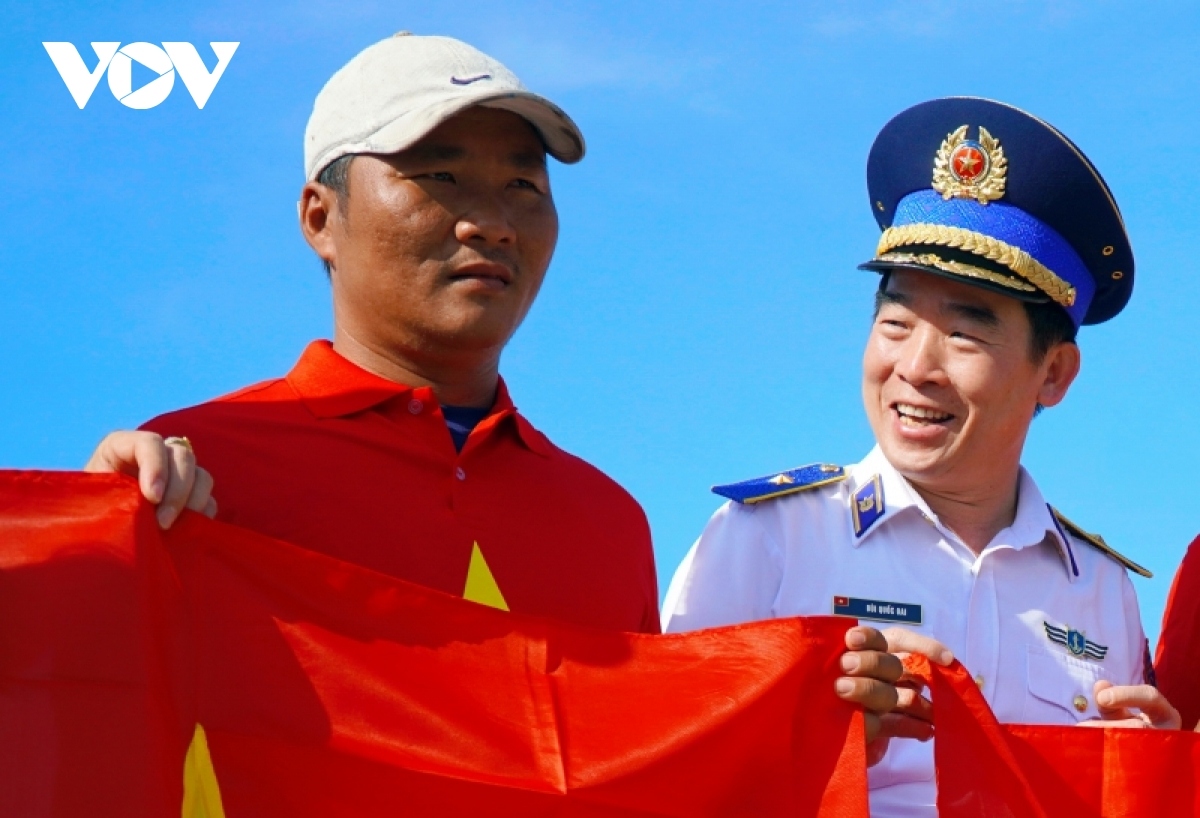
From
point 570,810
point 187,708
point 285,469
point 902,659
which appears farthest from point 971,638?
point 187,708

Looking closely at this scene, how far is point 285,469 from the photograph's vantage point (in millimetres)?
4551

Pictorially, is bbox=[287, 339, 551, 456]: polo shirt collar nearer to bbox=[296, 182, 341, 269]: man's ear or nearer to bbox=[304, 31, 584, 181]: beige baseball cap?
bbox=[296, 182, 341, 269]: man's ear

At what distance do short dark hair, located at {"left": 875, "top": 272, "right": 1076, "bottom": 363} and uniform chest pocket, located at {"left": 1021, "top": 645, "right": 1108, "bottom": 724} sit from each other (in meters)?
0.95

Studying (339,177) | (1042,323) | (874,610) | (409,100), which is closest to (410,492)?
(339,177)

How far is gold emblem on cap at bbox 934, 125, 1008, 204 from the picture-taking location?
589 centimetres

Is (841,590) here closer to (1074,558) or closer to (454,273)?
(1074,558)

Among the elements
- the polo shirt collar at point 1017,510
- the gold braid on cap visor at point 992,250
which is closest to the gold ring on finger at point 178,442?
the polo shirt collar at point 1017,510

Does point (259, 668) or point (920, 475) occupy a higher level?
point (920, 475)

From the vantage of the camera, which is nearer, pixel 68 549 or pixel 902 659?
pixel 68 549

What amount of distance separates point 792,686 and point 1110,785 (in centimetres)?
103

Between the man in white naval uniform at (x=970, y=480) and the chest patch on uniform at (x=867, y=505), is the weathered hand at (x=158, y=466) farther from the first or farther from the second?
the chest patch on uniform at (x=867, y=505)

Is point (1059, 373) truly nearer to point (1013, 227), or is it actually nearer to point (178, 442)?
point (1013, 227)

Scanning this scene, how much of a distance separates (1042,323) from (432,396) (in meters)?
2.05

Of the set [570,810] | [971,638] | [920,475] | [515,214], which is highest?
[515,214]
